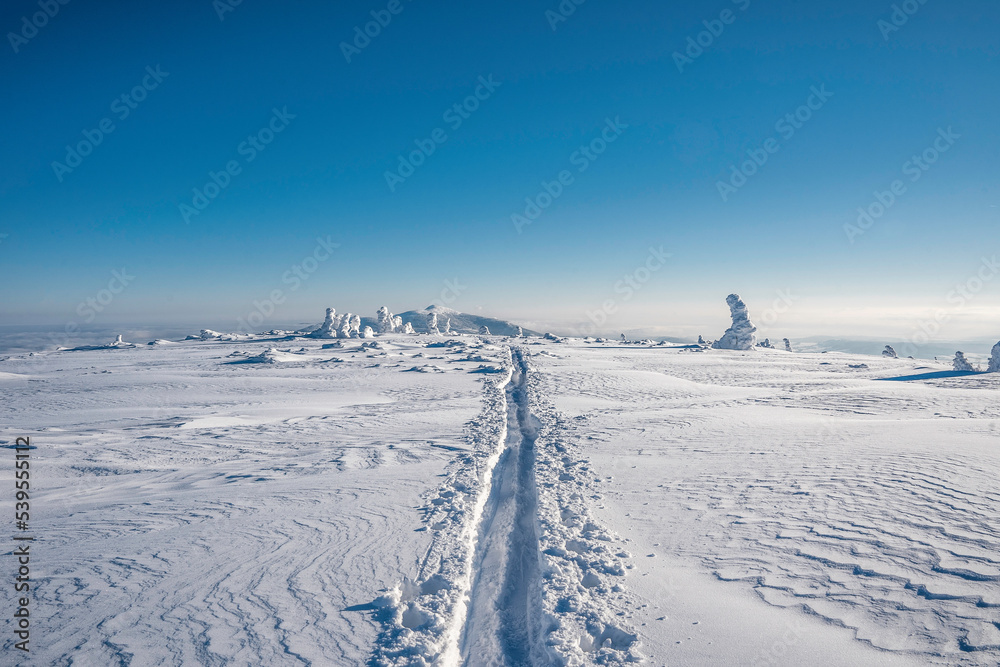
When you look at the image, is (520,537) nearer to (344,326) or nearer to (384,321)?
(344,326)

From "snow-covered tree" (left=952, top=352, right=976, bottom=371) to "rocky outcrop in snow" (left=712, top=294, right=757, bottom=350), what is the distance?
2403cm

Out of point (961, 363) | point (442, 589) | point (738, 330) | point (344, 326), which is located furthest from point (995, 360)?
point (344, 326)

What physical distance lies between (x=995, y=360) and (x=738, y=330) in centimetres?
2685

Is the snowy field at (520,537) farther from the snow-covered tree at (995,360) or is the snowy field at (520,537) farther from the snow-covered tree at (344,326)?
the snow-covered tree at (344,326)

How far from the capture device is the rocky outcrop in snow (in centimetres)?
5100

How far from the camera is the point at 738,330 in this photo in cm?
5169

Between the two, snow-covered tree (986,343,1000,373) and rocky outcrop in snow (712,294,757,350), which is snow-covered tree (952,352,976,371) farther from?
rocky outcrop in snow (712,294,757,350)

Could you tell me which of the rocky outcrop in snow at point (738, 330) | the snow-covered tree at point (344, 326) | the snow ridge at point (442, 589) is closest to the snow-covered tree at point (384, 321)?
the snow-covered tree at point (344, 326)

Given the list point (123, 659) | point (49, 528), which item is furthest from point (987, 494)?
point (49, 528)

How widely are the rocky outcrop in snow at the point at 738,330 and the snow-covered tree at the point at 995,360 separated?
2582cm

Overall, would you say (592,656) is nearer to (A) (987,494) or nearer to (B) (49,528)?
(A) (987,494)

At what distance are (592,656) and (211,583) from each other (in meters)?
5.19
